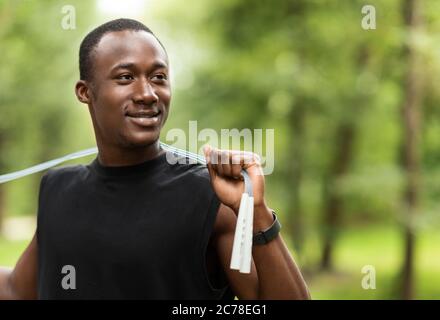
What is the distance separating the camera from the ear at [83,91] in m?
1.83

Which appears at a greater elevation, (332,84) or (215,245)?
(332,84)

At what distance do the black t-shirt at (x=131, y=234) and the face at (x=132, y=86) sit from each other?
13 centimetres

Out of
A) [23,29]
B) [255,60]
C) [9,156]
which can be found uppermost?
[23,29]

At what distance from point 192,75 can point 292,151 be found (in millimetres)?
3079

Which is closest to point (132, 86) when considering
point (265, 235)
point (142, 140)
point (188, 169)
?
point (142, 140)

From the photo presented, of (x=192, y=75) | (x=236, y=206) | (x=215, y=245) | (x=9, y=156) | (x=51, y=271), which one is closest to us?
(x=236, y=206)

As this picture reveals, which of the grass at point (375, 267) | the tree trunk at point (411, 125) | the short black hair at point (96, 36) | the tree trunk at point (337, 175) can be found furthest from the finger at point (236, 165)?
the tree trunk at point (337, 175)

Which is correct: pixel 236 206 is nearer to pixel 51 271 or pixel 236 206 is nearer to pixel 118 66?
pixel 118 66

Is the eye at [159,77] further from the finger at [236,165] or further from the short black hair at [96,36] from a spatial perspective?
the finger at [236,165]

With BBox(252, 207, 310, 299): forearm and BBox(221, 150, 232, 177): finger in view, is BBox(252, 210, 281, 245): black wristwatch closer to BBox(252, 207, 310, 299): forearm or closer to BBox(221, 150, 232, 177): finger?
BBox(252, 207, 310, 299): forearm

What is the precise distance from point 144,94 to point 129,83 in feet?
0.19

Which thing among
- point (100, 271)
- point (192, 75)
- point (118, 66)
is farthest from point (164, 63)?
point (192, 75)

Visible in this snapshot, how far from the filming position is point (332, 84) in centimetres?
1140

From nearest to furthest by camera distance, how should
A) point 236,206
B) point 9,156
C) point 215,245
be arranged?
1. point 236,206
2. point 215,245
3. point 9,156
